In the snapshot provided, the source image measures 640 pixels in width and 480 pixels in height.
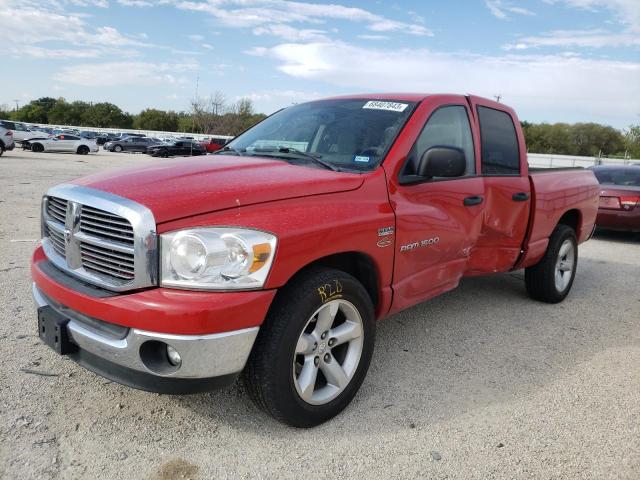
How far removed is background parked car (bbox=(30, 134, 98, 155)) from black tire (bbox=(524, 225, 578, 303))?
30888 mm

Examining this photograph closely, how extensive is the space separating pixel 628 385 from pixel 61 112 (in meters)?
110

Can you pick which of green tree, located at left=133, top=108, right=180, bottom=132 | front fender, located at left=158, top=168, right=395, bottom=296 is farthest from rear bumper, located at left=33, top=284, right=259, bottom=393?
green tree, located at left=133, top=108, right=180, bottom=132

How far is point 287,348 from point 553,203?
11.6ft

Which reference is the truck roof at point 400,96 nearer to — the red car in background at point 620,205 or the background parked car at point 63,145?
the red car in background at point 620,205

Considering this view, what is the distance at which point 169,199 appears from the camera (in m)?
2.41

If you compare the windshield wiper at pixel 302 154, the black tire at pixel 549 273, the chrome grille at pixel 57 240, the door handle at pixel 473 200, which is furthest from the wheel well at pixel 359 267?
the black tire at pixel 549 273

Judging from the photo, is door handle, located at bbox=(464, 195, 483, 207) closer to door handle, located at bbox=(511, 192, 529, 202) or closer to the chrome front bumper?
door handle, located at bbox=(511, 192, 529, 202)

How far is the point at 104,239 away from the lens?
2.47m

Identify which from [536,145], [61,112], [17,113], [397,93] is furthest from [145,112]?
[397,93]

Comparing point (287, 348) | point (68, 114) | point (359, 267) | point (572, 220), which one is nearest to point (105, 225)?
point (287, 348)

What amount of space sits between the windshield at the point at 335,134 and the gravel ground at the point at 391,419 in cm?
146

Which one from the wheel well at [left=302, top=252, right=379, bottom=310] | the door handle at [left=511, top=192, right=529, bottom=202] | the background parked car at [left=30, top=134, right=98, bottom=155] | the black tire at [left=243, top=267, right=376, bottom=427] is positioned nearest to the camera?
the black tire at [left=243, top=267, right=376, bottom=427]

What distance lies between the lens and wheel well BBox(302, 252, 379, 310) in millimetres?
2955

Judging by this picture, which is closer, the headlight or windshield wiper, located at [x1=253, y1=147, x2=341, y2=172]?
the headlight
